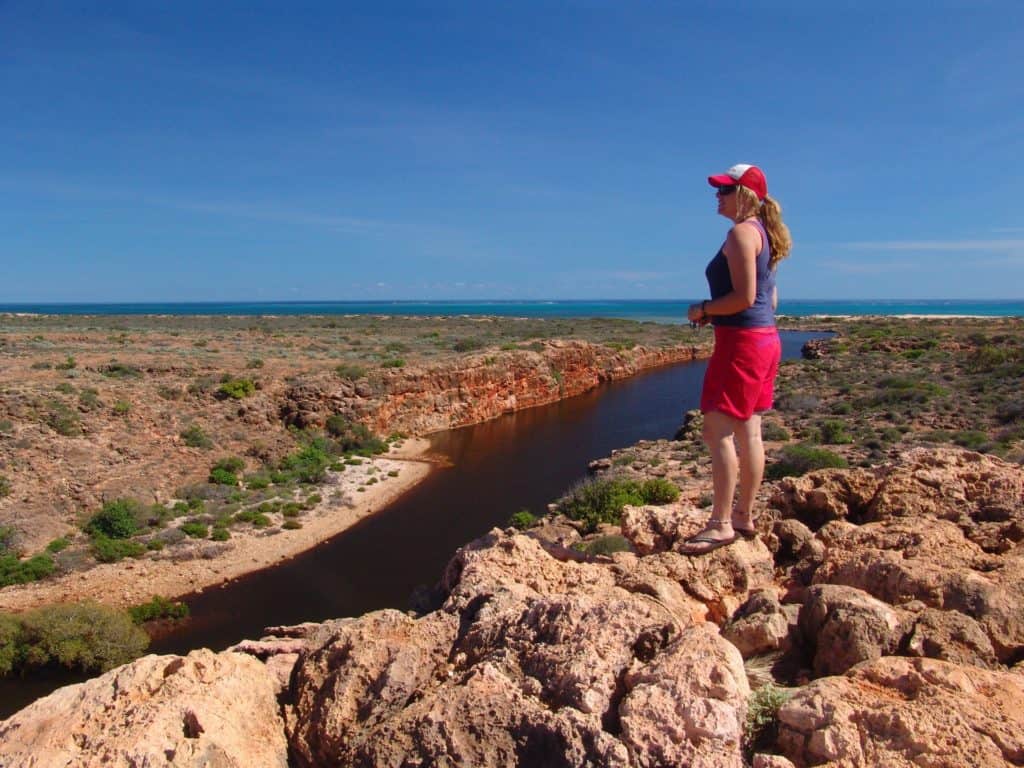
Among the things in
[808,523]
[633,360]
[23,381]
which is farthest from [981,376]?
[23,381]

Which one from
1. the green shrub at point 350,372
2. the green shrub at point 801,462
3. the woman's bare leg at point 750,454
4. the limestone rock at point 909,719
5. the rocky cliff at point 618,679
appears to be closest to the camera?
the limestone rock at point 909,719

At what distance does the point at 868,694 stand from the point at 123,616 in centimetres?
1392

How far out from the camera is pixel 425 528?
766 inches

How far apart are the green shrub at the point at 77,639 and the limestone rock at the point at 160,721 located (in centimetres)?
1036

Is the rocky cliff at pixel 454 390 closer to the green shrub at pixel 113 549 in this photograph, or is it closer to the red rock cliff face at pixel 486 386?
the red rock cliff face at pixel 486 386

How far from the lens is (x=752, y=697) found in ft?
9.75

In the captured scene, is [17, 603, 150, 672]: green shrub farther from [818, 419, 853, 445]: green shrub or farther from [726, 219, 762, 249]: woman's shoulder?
[818, 419, 853, 445]: green shrub

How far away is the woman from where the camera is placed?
4.19 m

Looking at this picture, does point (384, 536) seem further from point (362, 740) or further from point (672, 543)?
point (362, 740)

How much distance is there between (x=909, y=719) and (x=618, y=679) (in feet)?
3.74

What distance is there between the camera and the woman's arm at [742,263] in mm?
4109

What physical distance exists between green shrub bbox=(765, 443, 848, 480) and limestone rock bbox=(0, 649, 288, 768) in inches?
622

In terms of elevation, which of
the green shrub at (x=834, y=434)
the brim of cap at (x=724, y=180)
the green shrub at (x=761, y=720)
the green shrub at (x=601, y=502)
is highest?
the brim of cap at (x=724, y=180)

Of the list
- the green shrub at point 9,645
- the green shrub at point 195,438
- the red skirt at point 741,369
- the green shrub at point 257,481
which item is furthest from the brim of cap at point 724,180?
the green shrub at point 195,438
